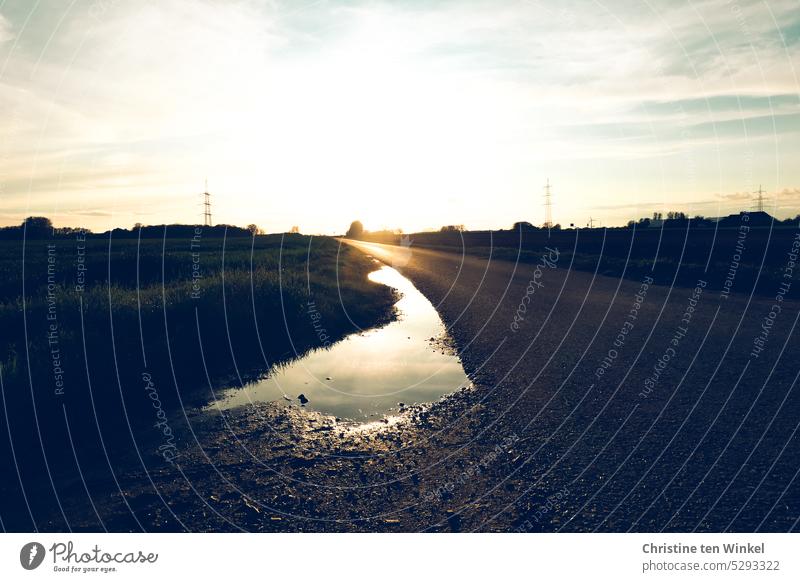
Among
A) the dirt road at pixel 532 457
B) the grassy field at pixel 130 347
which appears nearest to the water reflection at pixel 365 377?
the dirt road at pixel 532 457

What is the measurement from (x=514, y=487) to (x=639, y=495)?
1.06 metres

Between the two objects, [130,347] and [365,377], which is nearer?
[130,347]

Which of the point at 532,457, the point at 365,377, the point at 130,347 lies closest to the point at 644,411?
the point at 532,457

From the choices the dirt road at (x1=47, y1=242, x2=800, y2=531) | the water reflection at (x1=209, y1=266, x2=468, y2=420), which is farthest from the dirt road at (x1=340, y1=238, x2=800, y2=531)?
the water reflection at (x1=209, y1=266, x2=468, y2=420)

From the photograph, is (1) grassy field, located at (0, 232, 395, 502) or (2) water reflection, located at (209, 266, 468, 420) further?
(2) water reflection, located at (209, 266, 468, 420)

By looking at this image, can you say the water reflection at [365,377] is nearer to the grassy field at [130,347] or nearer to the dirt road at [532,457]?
the dirt road at [532,457]

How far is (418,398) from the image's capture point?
773 cm

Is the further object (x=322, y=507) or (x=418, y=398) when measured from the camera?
(x=418, y=398)

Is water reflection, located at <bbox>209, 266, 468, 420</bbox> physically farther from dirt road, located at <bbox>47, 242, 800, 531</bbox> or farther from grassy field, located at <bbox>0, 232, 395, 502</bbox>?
grassy field, located at <bbox>0, 232, 395, 502</bbox>

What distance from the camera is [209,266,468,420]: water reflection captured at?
761 centimetres

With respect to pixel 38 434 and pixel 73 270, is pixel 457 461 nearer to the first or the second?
pixel 38 434

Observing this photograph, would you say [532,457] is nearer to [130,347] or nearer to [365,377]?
[365,377]

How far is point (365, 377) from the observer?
30.0ft
